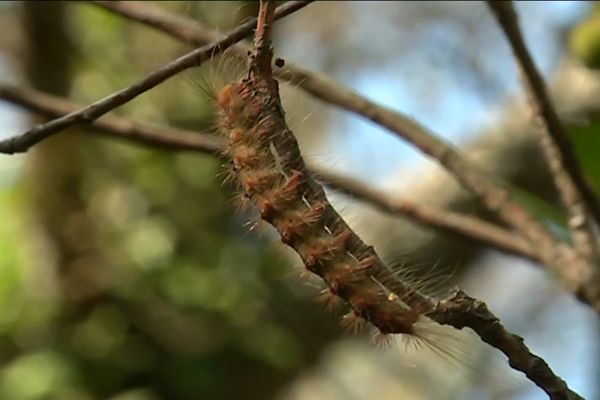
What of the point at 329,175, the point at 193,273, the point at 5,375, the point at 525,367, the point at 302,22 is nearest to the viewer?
the point at 525,367

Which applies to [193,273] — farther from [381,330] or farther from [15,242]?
[381,330]

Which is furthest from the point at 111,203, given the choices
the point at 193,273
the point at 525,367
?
the point at 525,367

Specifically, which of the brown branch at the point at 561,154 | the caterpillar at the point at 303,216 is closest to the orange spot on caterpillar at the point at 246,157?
the caterpillar at the point at 303,216

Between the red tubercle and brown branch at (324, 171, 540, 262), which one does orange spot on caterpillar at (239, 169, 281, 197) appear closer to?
the red tubercle

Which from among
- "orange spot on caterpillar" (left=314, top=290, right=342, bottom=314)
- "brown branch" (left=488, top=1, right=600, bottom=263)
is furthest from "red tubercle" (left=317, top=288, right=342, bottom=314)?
"brown branch" (left=488, top=1, right=600, bottom=263)

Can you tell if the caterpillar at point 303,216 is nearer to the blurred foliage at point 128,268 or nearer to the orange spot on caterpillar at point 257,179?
the orange spot on caterpillar at point 257,179

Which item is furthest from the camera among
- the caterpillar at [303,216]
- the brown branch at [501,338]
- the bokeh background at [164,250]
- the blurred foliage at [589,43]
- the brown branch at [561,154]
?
the bokeh background at [164,250]

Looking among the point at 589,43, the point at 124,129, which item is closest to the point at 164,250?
the point at 124,129
